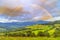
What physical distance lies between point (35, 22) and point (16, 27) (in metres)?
0.20

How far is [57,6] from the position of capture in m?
1.53

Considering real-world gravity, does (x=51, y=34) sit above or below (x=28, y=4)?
below

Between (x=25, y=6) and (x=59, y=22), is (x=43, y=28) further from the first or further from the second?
(x=25, y=6)

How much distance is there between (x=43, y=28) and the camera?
4.98 feet

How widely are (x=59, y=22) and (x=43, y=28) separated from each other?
0.17m

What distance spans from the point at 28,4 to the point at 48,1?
0.68 ft

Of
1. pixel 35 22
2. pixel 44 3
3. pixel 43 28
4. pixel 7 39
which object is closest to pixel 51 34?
pixel 43 28

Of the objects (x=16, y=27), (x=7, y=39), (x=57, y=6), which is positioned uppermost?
(x=57, y=6)

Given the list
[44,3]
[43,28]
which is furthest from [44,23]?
[44,3]

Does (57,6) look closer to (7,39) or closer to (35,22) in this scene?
(35,22)

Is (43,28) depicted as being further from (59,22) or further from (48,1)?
(48,1)

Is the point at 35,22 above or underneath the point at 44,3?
underneath

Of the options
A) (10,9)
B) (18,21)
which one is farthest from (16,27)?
(10,9)

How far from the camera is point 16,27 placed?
5.01ft
